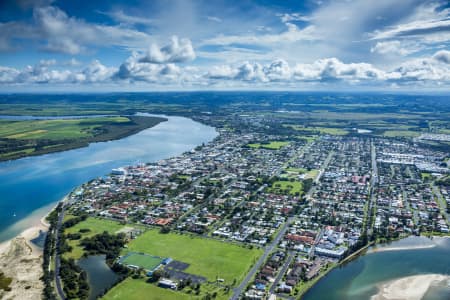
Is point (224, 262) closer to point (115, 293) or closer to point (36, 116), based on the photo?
point (115, 293)

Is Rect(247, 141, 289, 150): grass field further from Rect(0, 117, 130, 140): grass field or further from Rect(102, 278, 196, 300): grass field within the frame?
Rect(102, 278, 196, 300): grass field

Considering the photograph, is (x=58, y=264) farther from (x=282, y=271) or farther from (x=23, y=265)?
(x=282, y=271)

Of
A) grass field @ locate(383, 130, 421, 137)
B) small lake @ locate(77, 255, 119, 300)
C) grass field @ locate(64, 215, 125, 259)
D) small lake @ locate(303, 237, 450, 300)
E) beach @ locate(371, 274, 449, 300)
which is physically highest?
grass field @ locate(383, 130, 421, 137)

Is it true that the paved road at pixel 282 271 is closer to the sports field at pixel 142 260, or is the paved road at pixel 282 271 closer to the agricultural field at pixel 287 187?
the sports field at pixel 142 260

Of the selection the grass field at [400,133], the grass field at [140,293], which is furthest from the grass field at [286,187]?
the grass field at [400,133]

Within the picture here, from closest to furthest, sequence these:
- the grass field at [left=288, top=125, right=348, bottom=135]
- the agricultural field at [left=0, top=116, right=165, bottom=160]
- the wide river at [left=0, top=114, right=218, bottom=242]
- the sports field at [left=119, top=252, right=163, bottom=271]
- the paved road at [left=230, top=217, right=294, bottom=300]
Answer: the paved road at [left=230, top=217, right=294, bottom=300] → the sports field at [left=119, top=252, right=163, bottom=271] → the wide river at [left=0, top=114, right=218, bottom=242] → the agricultural field at [left=0, top=116, right=165, bottom=160] → the grass field at [left=288, top=125, right=348, bottom=135]

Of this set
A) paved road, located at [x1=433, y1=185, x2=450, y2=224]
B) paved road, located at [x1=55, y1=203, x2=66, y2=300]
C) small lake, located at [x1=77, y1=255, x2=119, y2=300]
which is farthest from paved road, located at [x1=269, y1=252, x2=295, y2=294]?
paved road, located at [x1=433, y1=185, x2=450, y2=224]

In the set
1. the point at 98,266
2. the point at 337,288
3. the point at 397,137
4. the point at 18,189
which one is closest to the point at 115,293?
→ the point at 98,266
